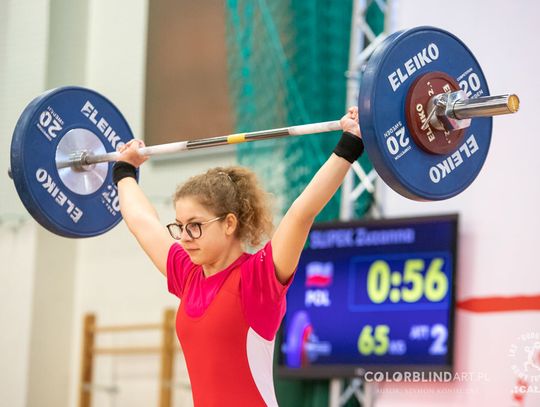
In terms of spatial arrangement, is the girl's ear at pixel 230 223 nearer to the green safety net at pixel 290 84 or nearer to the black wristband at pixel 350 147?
the black wristband at pixel 350 147

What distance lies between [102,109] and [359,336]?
2.00m

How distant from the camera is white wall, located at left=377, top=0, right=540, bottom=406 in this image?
13.6ft

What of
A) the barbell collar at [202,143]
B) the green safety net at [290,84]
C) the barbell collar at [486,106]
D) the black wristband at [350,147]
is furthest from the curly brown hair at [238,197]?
the green safety net at [290,84]

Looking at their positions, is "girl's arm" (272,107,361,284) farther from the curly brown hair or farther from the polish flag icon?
the polish flag icon

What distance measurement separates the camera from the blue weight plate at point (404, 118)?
2.28 metres

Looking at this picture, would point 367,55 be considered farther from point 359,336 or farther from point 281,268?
point 281,268

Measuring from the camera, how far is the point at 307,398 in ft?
17.0

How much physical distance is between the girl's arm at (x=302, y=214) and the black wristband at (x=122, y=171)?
2.40 feet

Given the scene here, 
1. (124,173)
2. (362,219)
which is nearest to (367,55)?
(362,219)

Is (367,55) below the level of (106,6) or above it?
below

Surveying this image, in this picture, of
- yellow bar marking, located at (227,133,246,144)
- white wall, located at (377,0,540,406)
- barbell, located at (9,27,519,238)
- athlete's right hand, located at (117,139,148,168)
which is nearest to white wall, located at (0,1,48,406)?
white wall, located at (377,0,540,406)

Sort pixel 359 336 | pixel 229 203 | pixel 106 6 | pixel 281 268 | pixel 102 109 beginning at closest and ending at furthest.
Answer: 1. pixel 281 268
2. pixel 229 203
3. pixel 102 109
4. pixel 359 336
5. pixel 106 6

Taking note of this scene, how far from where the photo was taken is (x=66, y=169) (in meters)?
3.12

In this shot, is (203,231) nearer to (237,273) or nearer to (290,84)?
(237,273)
